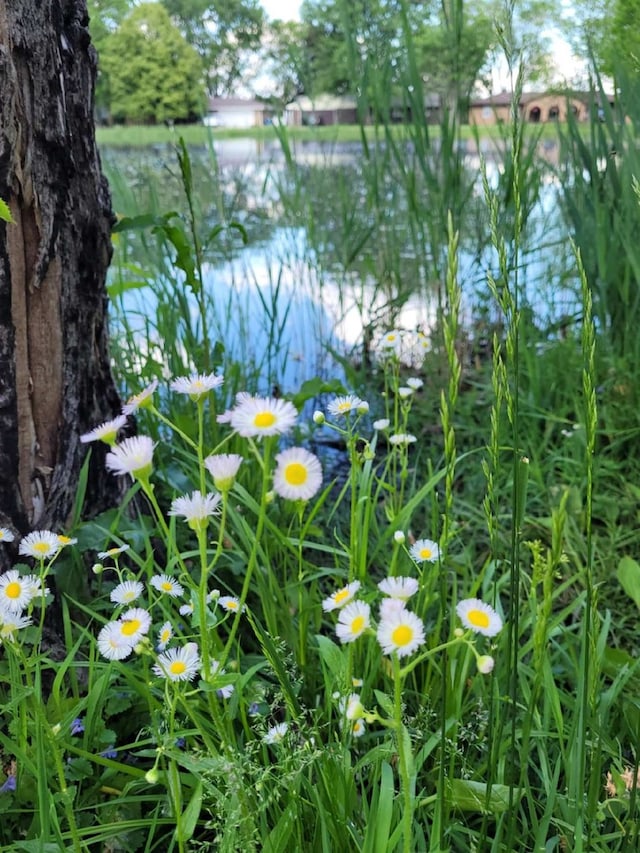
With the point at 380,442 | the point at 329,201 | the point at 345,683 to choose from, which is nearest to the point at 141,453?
the point at 345,683

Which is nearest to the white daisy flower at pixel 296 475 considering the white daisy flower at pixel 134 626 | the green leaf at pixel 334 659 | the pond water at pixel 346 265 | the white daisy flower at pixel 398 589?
the white daisy flower at pixel 398 589

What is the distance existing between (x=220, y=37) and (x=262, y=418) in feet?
11.5

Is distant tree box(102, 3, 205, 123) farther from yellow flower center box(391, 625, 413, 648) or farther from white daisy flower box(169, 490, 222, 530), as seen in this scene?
yellow flower center box(391, 625, 413, 648)

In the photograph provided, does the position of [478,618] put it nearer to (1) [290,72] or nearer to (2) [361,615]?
(2) [361,615]

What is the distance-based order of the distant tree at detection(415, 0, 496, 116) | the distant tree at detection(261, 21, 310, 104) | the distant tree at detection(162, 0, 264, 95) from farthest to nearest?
the distant tree at detection(162, 0, 264, 95)
the distant tree at detection(261, 21, 310, 104)
the distant tree at detection(415, 0, 496, 116)

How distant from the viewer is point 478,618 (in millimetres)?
475

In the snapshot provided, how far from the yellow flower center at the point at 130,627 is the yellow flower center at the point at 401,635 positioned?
0.73ft

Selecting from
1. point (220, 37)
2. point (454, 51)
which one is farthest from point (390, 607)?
point (220, 37)

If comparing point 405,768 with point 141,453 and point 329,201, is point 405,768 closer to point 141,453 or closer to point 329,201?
point 141,453

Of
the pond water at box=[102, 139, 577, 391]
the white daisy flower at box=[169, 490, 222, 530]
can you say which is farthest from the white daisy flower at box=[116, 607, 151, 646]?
the pond water at box=[102, 139, 577, 391]

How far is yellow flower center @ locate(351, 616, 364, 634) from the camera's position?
0.42 metres

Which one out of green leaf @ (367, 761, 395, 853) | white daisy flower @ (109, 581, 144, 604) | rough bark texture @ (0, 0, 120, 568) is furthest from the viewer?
rough bark texture @ (0, 0, 120, 568)

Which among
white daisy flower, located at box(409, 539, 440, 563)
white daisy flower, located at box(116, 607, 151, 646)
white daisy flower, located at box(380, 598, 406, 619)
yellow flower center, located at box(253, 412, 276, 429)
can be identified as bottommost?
white daisy flower, located at box(409, 539, 440, 563)

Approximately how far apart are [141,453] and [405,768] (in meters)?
0.26
